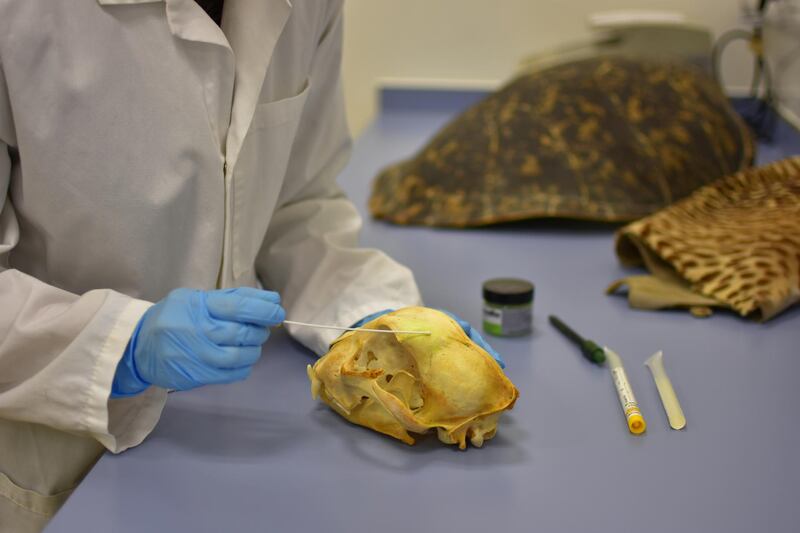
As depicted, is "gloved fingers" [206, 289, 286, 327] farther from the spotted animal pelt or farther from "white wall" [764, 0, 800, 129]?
"white wall" [764, 0, 800, 129]

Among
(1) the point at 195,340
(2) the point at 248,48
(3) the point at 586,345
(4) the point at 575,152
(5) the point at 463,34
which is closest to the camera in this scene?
(1) the point at 195,340

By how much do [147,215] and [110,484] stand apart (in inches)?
12.9

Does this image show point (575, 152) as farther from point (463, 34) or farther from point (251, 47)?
point (463, 34)

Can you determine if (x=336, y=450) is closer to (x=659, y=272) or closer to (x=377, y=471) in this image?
(x=377, y=471)

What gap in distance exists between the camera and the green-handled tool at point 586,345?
1.21m

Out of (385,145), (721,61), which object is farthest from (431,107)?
(721,61)

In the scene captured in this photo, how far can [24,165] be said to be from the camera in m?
0.99

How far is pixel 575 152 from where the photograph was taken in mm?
1890

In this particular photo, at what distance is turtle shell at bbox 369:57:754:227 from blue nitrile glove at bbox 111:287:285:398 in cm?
97

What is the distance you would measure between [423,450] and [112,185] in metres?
0.49

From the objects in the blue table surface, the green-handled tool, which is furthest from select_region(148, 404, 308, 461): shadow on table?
the green-handled tool

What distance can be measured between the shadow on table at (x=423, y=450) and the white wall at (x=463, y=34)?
238 centimetres

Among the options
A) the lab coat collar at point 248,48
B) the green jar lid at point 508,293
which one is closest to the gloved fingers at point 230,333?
the lab coat collar at point 248,48

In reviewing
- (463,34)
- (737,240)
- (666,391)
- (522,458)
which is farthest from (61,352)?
(463,34)
